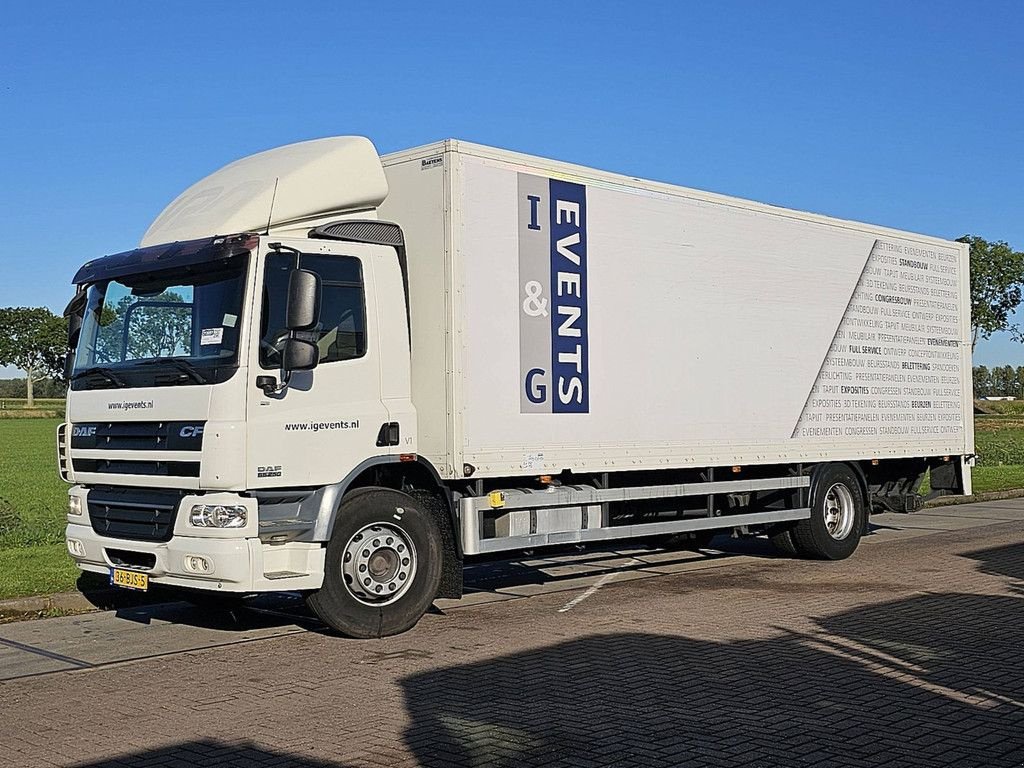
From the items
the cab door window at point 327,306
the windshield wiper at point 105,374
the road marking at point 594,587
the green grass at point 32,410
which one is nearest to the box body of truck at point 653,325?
the cab door window at point 327,306

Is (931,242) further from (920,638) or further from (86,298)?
(86,298)

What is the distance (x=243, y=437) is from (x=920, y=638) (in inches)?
200

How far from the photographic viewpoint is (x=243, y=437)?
9.02 m

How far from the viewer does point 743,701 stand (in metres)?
7.32

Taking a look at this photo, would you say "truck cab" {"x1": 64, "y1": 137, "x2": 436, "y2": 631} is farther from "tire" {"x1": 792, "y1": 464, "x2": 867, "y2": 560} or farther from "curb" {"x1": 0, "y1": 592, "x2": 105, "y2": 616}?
"tire" {"x1": 792, "y1": 464, "x2": 867, "y2": 560}

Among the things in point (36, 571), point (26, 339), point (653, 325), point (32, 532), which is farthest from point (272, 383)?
point (26, 339)

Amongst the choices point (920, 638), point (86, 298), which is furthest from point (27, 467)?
point (920, 638)

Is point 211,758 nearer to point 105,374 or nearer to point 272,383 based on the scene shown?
point 272,383

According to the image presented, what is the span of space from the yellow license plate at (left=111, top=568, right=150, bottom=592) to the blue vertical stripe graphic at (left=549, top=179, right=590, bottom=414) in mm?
3641

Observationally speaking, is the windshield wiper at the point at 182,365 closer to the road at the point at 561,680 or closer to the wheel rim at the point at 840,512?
the road at the point at 561,680

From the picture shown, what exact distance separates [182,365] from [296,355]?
0.88 m

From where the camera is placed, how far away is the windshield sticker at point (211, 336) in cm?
921

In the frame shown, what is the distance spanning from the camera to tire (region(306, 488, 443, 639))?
9477mm

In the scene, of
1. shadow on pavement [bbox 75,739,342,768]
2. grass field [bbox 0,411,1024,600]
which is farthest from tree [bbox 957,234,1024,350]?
shadow on pavement [bbox 75,739,342,768]
